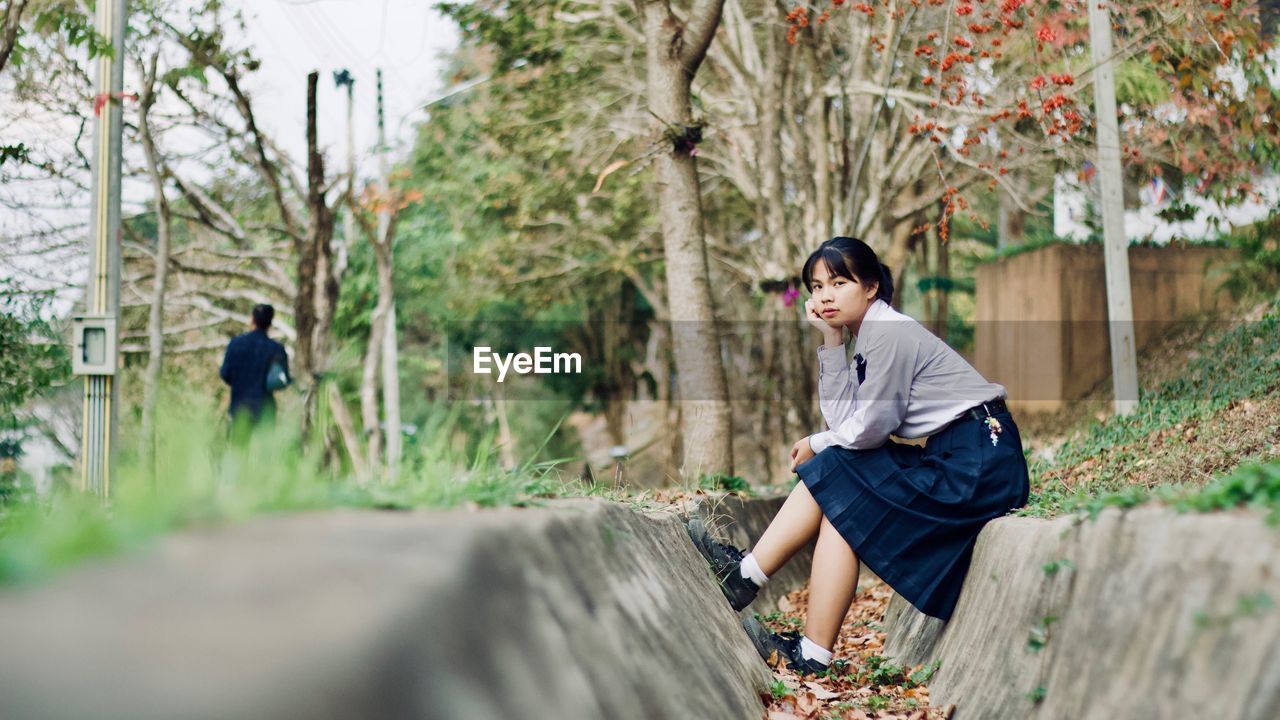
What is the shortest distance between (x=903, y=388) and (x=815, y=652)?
40.9 inches

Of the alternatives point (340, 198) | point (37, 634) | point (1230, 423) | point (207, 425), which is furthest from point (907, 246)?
point (37, 634)

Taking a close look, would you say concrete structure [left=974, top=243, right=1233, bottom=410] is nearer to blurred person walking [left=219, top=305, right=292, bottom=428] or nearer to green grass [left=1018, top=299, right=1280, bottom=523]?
green grass [left=1018, top=299, right=1280, bottom=523]

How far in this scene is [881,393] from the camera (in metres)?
4.20

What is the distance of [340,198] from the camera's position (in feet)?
48.5

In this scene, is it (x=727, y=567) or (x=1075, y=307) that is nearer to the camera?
(x=727, y=567)

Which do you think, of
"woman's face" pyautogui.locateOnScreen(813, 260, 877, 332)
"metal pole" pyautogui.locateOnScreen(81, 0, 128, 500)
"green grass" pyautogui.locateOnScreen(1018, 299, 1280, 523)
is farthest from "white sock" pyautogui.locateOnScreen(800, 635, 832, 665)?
"metal pole" pyautogui.locateOnScreen(81, 0, 128, 500)

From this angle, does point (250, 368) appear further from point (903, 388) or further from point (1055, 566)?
point (1055, 566)

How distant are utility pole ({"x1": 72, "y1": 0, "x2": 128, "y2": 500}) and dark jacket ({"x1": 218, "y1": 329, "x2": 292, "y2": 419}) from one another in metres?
1.29

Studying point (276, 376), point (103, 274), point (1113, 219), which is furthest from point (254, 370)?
point (1113, 219)

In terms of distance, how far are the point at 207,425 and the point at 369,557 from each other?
1.25 m

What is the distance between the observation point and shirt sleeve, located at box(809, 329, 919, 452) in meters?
4.19

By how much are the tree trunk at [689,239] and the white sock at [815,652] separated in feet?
12.3

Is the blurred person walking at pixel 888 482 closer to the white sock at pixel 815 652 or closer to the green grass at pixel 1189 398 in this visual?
the white sock at pixel 815 652

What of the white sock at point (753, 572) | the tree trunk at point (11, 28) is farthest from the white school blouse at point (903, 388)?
the tree trunk at point (11, 28)
